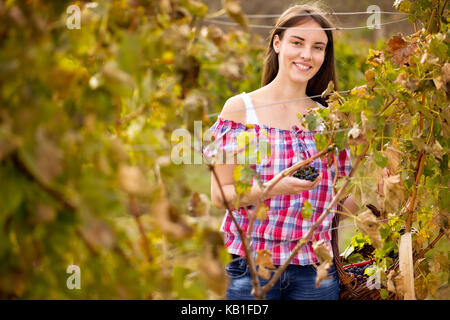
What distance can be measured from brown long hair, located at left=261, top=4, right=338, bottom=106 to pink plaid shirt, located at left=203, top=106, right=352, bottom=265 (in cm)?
32

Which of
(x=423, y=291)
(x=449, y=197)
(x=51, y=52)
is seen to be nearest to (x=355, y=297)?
(x=423, y=291)

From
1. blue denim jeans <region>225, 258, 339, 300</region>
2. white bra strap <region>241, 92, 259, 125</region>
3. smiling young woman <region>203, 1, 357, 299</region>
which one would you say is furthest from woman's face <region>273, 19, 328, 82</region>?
blue denim jeans <region>225, 258, 339, 300</region>

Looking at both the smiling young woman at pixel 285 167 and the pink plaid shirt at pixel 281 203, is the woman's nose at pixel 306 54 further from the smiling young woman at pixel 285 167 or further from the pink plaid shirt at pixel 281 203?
the pink plaid shirt at pixel 281 203

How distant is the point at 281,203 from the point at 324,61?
61cm

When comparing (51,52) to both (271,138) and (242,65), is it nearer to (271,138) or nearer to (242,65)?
(242,65)

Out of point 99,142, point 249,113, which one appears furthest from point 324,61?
point 99,142

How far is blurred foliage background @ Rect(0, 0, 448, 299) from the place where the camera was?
1.90 feet

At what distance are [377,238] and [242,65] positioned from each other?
0.51 metres

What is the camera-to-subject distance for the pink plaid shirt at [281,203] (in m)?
1.44

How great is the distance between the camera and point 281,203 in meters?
1.47

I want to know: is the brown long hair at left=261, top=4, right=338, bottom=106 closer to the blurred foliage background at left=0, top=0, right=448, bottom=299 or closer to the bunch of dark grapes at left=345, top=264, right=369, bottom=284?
the bunch of dark grapes at left=345, top=264, right=369, bottom=284

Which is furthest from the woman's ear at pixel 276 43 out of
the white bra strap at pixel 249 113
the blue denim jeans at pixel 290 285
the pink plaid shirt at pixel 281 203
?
the blue denim jeans at pixel 290 285

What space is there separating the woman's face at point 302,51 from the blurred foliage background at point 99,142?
0.70 metres

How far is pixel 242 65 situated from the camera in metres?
0.89
